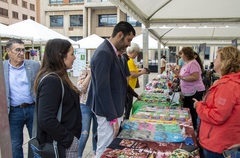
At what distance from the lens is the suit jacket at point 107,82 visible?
6.47ft

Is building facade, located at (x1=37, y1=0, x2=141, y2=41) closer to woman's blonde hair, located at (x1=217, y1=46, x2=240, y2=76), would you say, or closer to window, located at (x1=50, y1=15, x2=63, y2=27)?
window, located at (x1=50, y1=15, x2=63, y2=27)

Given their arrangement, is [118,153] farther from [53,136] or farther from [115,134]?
[53,136]

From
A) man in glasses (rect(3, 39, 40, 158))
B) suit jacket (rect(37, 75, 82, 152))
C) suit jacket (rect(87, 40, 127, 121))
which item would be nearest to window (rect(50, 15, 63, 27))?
man in glasses (rect(3, 39, 40, 158))

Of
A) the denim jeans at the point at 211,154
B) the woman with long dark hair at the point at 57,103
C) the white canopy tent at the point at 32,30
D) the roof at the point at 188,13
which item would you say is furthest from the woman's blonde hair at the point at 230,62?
the white canopy tent at the point at 32,30

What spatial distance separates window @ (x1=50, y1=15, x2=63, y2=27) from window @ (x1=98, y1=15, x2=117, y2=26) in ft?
17.8

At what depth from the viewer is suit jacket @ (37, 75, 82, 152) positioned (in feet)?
5.07

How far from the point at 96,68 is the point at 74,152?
72 centimetres

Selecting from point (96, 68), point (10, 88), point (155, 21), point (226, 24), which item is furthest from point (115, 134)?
point (226, 24)

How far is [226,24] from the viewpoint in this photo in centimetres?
474

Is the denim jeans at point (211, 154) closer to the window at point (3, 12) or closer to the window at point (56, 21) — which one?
the window at point (56, 21)

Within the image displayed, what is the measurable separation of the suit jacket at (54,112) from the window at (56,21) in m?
30.5

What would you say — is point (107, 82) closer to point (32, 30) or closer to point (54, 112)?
point (54, 112)

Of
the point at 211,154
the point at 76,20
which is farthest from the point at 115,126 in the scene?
the point at 76,20

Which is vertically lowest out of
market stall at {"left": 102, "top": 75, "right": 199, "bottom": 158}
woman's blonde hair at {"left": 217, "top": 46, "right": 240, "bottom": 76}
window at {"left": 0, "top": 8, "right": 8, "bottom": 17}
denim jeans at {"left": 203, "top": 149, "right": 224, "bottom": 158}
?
denim jeans at {"left": 203, "top": 149, "right": 224, "bottom": 158}
